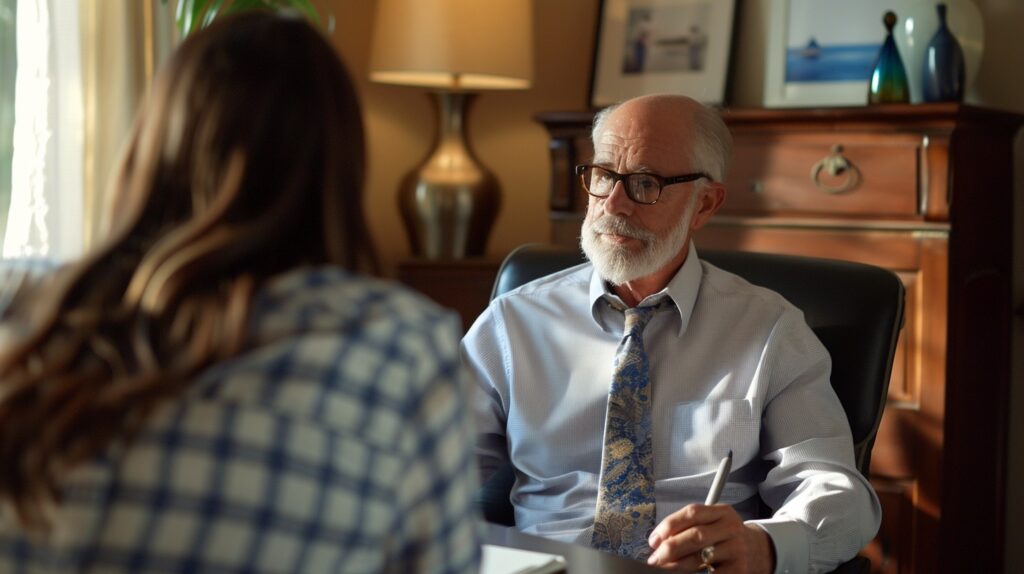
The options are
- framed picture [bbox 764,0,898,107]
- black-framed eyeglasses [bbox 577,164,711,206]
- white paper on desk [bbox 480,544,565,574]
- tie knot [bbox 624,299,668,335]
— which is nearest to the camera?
white paper on desk [bbox 480,544,565,574]

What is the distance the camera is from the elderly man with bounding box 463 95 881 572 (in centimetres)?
173

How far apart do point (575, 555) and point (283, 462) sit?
53 cm

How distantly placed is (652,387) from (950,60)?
51.8 inches

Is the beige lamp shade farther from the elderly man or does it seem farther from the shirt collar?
the shirt collar

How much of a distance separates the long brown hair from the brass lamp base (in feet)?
8.13

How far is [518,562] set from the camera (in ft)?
3.85

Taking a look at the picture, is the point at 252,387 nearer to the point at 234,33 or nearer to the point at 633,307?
the point at 234,33

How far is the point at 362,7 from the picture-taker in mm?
3730

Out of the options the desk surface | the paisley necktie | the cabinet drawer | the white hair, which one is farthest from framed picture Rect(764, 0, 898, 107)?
the desk surface

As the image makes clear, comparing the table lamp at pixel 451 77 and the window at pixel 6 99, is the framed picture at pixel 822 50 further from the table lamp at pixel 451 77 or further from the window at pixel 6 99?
the window at pixel 6 99

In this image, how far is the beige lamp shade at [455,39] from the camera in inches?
127

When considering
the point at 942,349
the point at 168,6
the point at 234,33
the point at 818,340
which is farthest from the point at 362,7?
the point at 234,33

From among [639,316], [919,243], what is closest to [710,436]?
[639,316]

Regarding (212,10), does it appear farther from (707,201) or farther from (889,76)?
(889,76)
